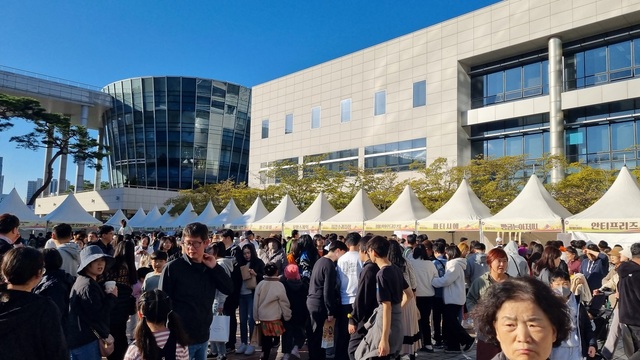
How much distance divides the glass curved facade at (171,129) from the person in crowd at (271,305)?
180ft

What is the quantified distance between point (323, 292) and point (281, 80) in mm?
39090

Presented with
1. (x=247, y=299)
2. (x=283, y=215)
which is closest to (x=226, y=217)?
(x=283, y=215)

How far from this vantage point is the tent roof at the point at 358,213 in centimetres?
1756

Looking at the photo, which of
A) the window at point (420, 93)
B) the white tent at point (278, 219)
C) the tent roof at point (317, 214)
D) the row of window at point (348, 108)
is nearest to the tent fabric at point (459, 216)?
the tent roof at point (317, 214)

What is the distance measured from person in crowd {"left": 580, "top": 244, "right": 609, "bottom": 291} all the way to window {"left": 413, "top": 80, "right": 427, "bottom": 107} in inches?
967

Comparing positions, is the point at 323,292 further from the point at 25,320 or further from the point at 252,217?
the point at 252,217

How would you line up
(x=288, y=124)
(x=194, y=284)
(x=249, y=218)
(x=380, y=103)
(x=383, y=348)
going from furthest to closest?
(x=288, y=124), (x=380, y=103), (x=249, y=218), (x=383, y=348), (x=194, y=284)

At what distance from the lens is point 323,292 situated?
6.42m

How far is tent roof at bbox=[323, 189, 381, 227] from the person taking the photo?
57.6ft

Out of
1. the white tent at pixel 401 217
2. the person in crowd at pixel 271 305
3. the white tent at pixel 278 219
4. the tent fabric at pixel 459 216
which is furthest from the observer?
the white tent at pixel 278 219

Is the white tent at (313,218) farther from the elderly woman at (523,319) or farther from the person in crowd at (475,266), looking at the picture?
the elderly woman at (523,319)

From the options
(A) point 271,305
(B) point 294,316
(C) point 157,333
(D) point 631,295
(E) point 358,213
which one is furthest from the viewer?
(E) point 358,213

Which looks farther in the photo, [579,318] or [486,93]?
[486,93]

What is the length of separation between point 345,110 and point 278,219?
19.9 meters
